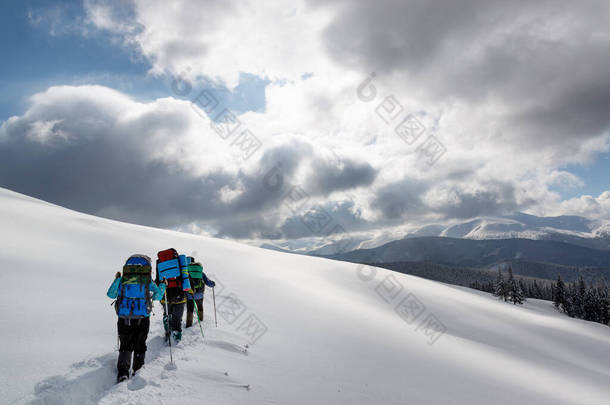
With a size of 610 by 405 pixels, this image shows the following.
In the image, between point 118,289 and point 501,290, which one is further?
point 501,290

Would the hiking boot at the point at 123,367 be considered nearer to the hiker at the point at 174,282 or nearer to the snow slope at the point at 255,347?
the snow slope at the point at 255,347

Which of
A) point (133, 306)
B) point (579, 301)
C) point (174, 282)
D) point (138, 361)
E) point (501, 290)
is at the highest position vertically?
point (174, 282)

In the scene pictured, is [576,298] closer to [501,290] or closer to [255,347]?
[501,290]

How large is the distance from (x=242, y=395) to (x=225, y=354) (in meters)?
2.28

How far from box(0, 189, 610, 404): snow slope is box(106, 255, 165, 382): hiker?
19.3 inches

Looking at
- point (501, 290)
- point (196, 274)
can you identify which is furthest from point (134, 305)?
point (501, 290)

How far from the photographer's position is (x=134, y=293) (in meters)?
6.64

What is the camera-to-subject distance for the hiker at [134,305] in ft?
20.6

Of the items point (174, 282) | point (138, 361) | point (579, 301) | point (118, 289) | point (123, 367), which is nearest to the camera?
point (123, 367)

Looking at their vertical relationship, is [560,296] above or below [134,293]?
below

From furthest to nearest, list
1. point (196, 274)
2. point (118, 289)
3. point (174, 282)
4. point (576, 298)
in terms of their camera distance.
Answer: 1. point (576, 298)
2. point (196, 274)
3. point (174, 282)
4. point (118, 289)

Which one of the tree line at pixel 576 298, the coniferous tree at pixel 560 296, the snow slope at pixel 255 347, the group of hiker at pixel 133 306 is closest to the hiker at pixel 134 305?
the group of hiker at pixel 133 306

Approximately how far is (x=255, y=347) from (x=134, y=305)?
4.08 metres

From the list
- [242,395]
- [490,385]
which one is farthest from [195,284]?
[490,385]
